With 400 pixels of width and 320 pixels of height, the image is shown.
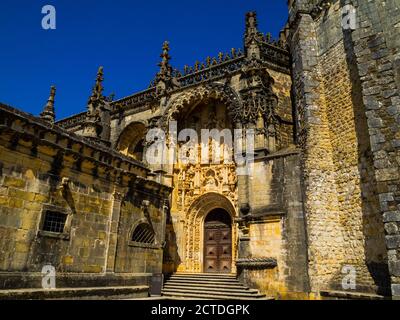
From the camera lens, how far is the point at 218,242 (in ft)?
51.3

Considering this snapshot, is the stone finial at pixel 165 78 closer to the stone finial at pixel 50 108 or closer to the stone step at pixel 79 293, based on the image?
the stone finial at pixel 50 108

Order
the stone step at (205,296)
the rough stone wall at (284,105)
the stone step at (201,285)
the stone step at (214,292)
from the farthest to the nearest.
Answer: the rough stone wall at (284,105) < the stone step at (201,285) < the stone step at (214,292) < the stone step at (205,296)

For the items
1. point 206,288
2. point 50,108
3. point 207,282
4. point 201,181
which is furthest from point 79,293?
point 50,108

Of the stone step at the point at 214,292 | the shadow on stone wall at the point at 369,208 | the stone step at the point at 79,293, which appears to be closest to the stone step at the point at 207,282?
the stone step at the point at 214,292

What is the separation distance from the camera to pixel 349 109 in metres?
12.0

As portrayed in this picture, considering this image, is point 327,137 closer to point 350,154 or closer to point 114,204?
point 350,154

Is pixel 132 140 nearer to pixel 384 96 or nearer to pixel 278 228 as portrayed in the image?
pixel 278 228

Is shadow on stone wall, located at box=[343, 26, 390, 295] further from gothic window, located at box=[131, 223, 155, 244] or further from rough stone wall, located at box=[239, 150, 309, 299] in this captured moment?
gothic window, located at box=[131, 223, 155, 244]

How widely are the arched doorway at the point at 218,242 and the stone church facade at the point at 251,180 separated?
53 mm

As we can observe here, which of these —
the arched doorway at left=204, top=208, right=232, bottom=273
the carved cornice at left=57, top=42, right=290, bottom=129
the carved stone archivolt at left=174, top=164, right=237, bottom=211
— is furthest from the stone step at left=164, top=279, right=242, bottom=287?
the carved cornice at left=57, top=42, right=290, bottom=129

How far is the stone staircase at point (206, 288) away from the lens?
11273 mm

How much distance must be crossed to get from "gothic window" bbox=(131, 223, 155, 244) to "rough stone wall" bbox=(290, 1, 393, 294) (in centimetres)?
592

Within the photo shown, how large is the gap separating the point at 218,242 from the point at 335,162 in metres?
6.60

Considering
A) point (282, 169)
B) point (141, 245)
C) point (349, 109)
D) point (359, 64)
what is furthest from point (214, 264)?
point (359, 64)
